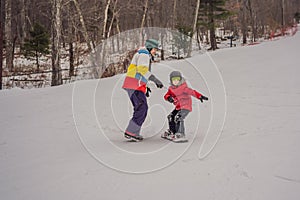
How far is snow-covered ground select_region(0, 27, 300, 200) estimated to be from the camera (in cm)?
248

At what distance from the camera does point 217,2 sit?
22766 mm

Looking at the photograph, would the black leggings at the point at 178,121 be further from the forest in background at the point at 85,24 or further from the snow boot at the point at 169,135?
the forest in background at the point at 85,24

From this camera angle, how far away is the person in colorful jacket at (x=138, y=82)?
4.04m

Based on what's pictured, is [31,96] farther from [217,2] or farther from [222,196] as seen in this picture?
[217,2]

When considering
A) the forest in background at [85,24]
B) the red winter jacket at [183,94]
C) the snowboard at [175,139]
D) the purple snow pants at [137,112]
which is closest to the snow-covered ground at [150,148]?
the snowboard at [175,139]

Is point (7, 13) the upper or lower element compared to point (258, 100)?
upper

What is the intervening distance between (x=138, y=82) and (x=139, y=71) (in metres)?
0.17

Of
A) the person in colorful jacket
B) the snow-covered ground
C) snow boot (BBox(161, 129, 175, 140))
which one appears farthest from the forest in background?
snow boot (BBox(161, 129, 175, 140))

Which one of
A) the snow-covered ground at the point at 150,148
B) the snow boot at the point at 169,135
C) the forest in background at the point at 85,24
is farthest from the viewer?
the forest in background at the point at 85,24

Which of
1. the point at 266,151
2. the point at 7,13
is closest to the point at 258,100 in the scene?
the point at 266,151

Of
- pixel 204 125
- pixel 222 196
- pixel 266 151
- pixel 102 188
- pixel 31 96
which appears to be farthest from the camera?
pixel 31 96

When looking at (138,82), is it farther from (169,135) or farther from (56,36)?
(56,36)

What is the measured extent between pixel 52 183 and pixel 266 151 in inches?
89.2

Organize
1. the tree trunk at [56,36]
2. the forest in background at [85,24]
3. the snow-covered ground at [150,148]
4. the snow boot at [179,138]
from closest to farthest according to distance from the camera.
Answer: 1. the snow-covered ground at [150,148]
2. the snow boot at [179,138]
3. the tree trunk at [56,36]
4. the forest in background at [85,24]
